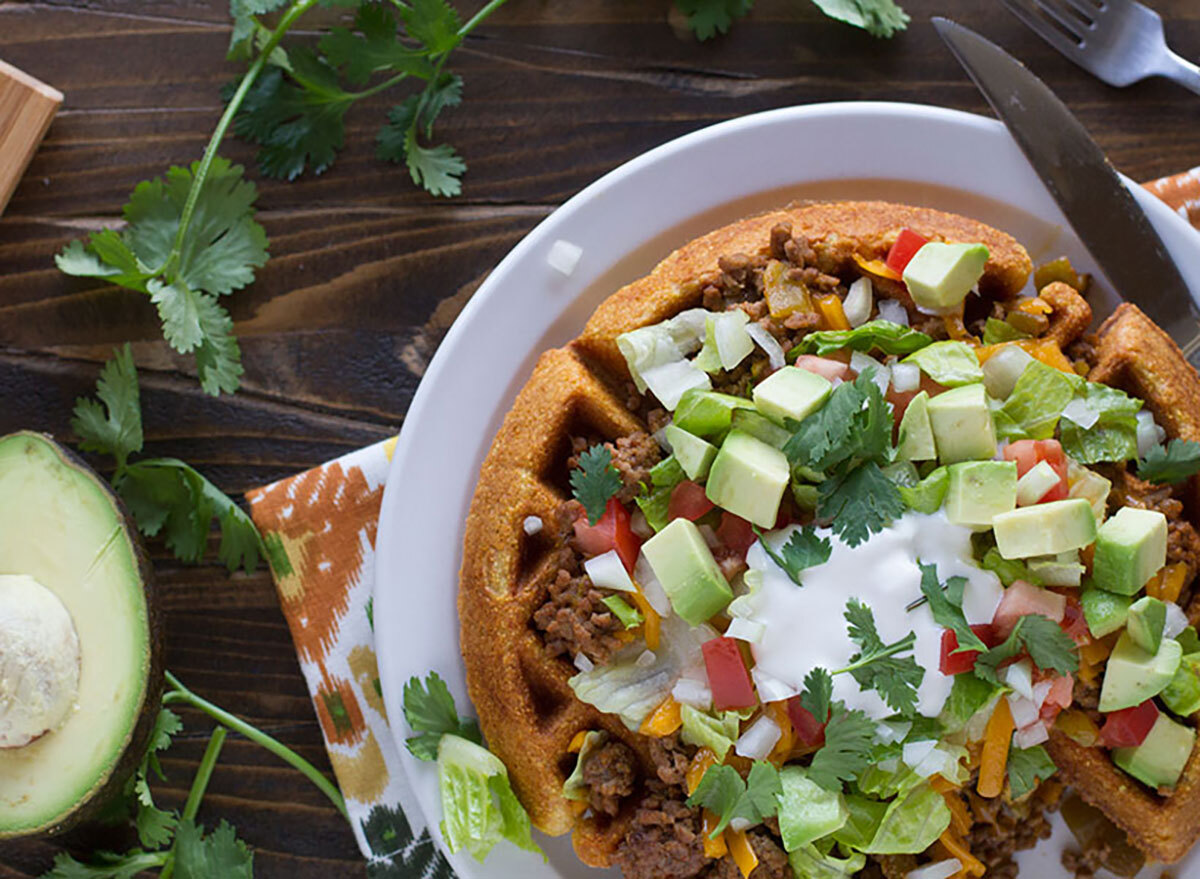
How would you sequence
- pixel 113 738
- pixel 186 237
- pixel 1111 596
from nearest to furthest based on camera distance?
1. pixel 1111 596
2. pixel 113 738
3. pixel 186 237

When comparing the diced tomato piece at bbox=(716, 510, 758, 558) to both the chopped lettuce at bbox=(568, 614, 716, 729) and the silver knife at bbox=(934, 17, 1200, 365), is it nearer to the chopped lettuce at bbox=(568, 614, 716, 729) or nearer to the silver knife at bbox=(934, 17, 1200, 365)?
the chopped lettuce at bbox=(568, 614, 716, 729)

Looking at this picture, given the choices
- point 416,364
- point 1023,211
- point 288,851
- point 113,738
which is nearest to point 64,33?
point 416,364

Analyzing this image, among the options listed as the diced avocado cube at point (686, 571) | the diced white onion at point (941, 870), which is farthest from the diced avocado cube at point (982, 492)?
the diced white onion at point (941, 870)

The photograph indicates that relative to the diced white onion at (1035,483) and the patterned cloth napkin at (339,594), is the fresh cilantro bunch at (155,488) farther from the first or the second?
the diced white onion at (1035,483)

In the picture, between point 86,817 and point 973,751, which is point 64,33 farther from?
point 973,751

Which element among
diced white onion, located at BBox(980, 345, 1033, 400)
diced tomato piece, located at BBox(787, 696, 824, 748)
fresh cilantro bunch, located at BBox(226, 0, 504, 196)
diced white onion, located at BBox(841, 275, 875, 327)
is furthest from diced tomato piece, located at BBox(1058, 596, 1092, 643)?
fresh cilantro bunch, located at BBox(226, 0, 504, 196)
